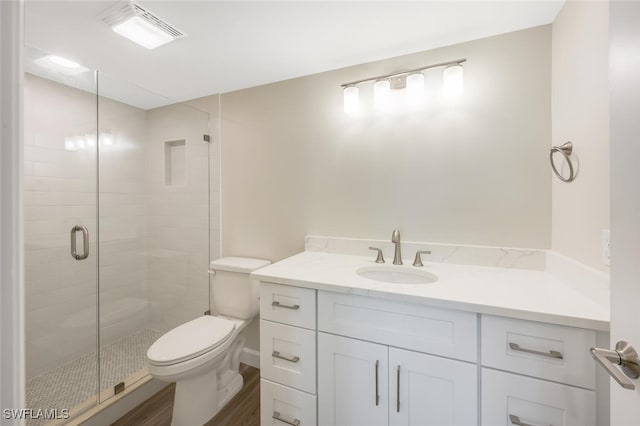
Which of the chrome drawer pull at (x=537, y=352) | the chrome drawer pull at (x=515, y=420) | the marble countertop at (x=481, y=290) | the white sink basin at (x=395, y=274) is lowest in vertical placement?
the chrome drawer pull at (x=515, y=420)

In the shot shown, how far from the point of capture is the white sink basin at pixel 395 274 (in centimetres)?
141

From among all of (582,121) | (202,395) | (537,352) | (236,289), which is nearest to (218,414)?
(202,395)

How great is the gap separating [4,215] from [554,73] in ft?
6.30

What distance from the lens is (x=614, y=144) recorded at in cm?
54

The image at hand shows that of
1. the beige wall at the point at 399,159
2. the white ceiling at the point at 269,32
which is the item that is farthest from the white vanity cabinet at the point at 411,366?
the white ceiling at the point at 269,32

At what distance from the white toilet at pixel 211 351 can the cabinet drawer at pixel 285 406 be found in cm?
41

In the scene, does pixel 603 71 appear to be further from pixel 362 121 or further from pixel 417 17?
pixel 362 121

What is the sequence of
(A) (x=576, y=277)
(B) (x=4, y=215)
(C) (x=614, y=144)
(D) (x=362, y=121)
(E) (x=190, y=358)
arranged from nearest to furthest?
(B) (x=4, y=215) → (C) (x=614, y=144) → (A) (x=576, y=277) → (E) (x=190, y=358) → (D) (x=362, y=121)

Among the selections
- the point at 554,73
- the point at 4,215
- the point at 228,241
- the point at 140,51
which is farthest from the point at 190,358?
the point at 554,73

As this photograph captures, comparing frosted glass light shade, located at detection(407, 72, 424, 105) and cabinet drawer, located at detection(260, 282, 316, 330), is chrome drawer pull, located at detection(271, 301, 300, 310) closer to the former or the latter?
cabinet drawer, located at detection(260, 282, 316, 330)

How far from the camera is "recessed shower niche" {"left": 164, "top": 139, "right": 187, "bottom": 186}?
2.24 meters

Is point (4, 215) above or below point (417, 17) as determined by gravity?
below

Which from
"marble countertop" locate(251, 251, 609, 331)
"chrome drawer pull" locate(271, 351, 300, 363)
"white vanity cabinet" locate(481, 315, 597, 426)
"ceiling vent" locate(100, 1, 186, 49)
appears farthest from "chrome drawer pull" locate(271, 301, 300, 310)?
"ceiling vent" locate(100, 1, 186, 49)

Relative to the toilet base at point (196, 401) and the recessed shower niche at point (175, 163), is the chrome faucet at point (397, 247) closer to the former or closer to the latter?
the toilet base at point (196, 401)
